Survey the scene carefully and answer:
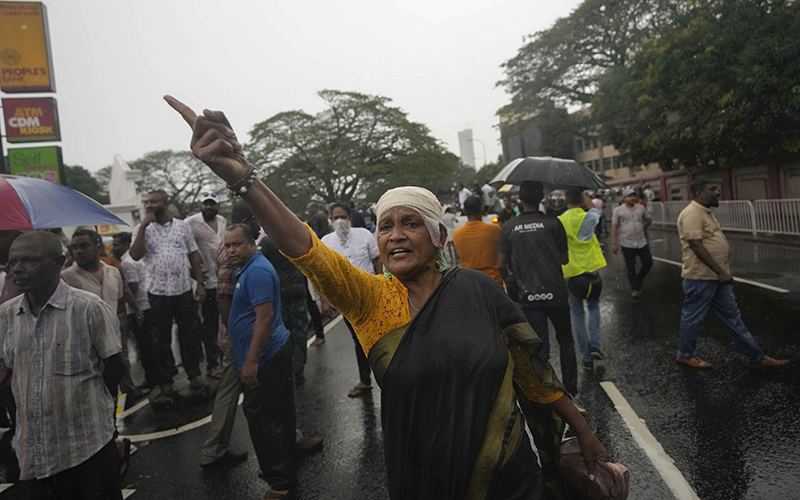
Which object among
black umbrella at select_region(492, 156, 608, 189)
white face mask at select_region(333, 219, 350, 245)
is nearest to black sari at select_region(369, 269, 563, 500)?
black umbrella at select_region(492, 156, 608, 189)

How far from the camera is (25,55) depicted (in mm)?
Result: 12711

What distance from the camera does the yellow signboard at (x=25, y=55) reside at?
1255 cm

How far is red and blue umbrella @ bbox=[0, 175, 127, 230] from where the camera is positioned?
2.63 m

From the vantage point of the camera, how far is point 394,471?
6.22 ft

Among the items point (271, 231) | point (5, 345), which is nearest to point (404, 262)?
point (271, 231)

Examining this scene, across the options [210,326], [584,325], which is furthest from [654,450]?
[210,326]

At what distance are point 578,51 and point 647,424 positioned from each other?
31.4 m

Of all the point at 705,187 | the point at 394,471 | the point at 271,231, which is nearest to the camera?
the point at 271,231

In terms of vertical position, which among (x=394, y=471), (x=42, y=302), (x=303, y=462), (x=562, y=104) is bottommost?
(x=303, y=462)

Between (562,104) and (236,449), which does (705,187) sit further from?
(562,104)

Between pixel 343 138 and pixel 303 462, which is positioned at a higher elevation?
pixel 343 138

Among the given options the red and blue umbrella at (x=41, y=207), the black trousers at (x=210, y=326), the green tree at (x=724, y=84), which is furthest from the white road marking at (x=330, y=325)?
the green tree at (x=724, y=84)

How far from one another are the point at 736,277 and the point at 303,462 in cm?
829

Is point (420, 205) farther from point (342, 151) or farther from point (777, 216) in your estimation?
point (342, 151)
